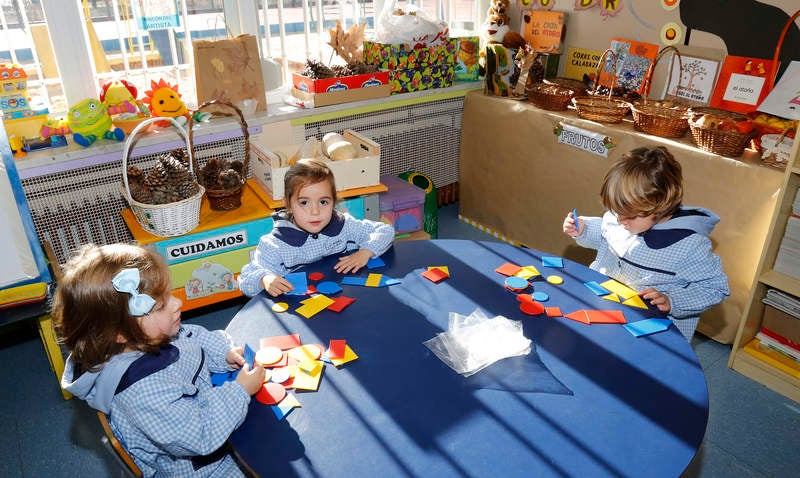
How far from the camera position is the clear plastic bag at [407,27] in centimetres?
325

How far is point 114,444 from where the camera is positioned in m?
1.17

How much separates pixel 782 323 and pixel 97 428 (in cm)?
278

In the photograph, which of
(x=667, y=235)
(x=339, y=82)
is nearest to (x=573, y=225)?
(x=667, y=235)

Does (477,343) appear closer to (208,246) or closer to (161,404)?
(161,404)

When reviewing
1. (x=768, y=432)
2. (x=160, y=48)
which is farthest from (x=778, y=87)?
(x=160, y=48)

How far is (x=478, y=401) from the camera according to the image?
132 centimetres

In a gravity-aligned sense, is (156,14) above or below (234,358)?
above

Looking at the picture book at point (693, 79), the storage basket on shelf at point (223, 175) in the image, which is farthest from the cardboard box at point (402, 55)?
the picture book at point (693, 79)

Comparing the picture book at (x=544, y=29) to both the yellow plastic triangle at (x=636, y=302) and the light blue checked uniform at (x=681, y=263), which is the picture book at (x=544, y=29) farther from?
the yellow plastic triangle at (x=636, y=302)

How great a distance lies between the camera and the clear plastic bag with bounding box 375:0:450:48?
3.25 metres

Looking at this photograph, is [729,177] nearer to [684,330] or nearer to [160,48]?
[684,330]

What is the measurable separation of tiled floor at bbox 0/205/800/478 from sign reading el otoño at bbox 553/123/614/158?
102 cm

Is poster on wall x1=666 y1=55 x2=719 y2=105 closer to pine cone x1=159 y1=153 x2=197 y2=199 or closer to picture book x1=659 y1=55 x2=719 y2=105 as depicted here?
picture book x1=659 y1=55 x2=719 y2=105

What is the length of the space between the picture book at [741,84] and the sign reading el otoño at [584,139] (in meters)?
0.54
